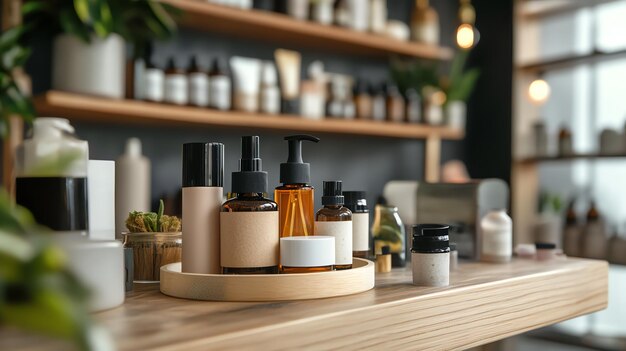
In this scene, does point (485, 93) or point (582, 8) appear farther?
point (485, 93)

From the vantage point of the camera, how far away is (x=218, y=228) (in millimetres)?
843

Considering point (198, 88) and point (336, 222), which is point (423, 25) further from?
point (336, 222)

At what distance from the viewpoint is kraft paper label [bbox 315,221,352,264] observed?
89cm

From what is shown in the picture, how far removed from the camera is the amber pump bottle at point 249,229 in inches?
31.8

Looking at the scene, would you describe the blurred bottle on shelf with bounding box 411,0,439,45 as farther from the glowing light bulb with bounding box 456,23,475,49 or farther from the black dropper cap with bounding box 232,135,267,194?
the black dropper cap with bounding box 232,135,267,194

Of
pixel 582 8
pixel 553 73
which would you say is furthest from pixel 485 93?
pixel 582 8

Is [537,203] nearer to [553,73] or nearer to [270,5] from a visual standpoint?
[553,73]

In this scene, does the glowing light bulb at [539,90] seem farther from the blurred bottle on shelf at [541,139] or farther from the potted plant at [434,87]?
the potted plant at [434,87]

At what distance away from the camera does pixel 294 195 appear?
0.90 metres

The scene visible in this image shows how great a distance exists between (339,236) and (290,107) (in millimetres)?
1734

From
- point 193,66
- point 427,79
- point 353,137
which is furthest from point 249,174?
point 427,79

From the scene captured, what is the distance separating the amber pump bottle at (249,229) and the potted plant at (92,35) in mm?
1256

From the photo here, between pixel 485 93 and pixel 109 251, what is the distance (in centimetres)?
313

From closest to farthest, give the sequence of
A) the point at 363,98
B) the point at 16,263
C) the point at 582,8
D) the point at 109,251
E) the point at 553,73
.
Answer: the point at 16,263
the point at 109,251
the point at 363,98
the point at 582,8
the point at 553,73
